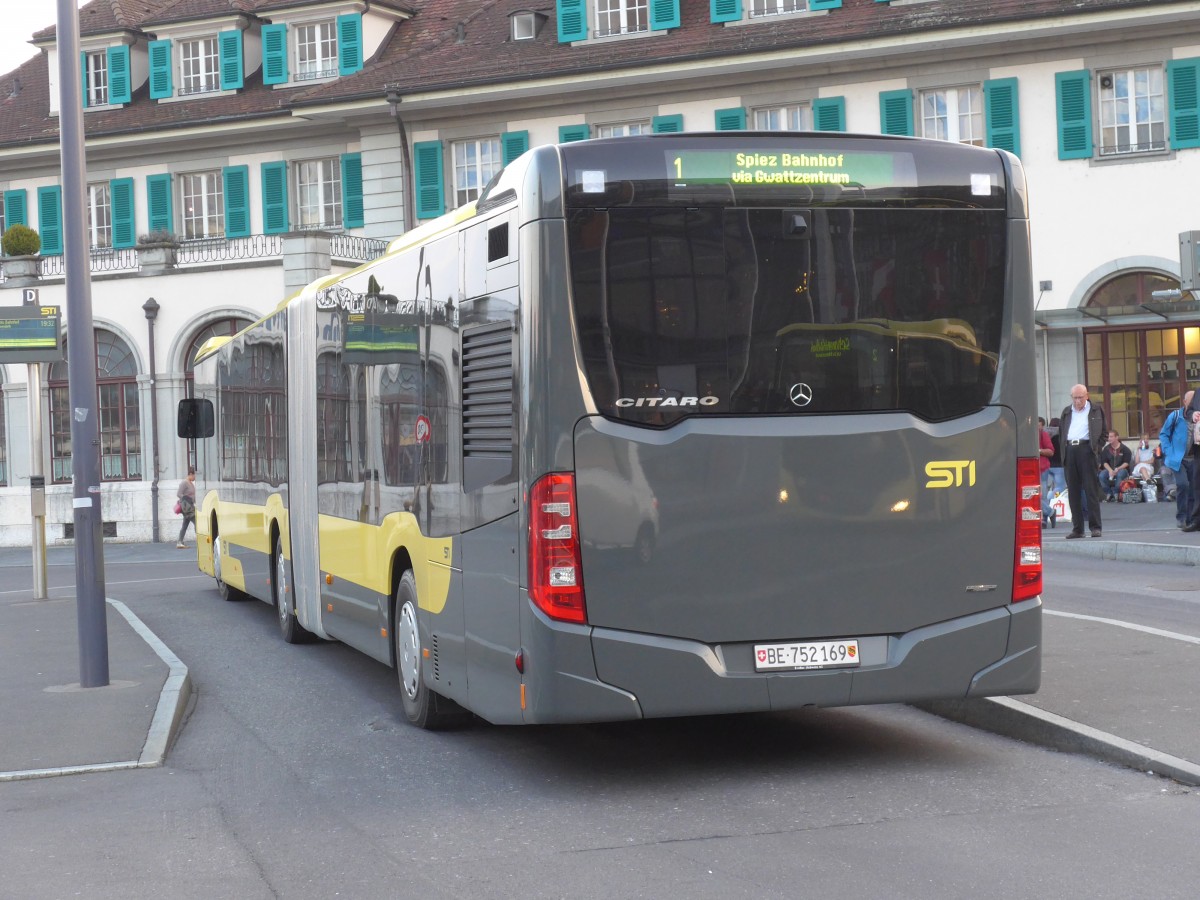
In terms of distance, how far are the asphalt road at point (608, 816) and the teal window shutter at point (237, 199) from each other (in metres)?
31.7

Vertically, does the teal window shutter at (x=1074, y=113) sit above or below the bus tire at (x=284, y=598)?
above

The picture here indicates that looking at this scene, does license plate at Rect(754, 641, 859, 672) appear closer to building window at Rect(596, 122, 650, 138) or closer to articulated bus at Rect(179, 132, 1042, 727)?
articulated bus at Rect(179, 132, 1042, 727)

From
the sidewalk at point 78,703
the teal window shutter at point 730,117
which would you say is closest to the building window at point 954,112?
the teal window shutter at point 730,117

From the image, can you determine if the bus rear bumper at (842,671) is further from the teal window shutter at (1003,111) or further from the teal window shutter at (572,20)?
the teal window shutter at (572,20)

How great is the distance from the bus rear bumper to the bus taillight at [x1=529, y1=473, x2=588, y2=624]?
17 cm

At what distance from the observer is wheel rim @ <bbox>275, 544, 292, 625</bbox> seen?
14156 mm

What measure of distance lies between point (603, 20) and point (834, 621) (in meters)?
30.2

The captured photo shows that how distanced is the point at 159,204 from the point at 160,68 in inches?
146

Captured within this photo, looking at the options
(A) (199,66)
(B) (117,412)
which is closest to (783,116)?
(A) (199,66)

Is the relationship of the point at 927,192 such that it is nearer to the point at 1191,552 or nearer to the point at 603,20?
the point at 1191,552

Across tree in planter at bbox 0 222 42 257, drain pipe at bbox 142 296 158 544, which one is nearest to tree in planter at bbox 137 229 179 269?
drain pipe at bbox 142 296 158 544

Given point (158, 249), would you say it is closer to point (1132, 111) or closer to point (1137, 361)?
point (1132, 111)

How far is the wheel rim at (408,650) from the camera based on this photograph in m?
9.32

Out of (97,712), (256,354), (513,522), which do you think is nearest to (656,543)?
(513,522)
